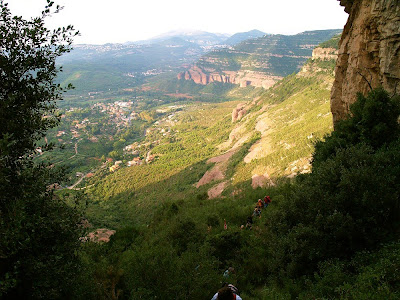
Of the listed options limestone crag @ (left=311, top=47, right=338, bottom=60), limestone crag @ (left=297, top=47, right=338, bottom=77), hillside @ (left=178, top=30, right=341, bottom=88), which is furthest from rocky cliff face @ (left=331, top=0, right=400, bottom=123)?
hillside @ (left=178, top=30, right=341, bottom=88)

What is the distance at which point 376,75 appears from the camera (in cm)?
1259

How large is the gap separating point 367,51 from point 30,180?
52.8ft

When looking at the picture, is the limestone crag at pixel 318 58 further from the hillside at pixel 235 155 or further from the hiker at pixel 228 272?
the hiker at pixel 228 272

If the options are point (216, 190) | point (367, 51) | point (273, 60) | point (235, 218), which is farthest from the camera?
point (273, 60)

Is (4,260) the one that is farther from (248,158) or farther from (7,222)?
(248,158)

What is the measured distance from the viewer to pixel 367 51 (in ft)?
41.9

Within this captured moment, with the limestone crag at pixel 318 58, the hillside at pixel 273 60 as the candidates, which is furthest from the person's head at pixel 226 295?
the hillside at pixel 273 60

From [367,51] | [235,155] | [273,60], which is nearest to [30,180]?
[367,51]

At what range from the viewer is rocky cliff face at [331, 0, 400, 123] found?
10828 millimetres

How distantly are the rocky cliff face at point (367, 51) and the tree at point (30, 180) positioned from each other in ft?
44.2

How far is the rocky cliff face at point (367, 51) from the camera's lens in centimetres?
1083

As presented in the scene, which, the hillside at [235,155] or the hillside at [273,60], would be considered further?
the hillside at [273,60]

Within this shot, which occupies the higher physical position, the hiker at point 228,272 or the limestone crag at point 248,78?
the limestone crag at point 248,78

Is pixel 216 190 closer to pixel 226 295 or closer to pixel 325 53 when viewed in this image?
pixel 226 295
